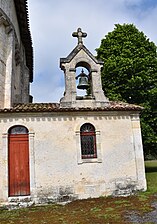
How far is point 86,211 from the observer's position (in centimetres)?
885

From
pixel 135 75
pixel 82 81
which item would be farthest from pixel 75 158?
pixel 135 75

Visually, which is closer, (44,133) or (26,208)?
(26,208)

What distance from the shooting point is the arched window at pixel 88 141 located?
11336mm

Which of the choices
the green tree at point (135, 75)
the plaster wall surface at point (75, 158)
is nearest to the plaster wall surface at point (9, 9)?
the plaster wall surface at point (75, 158)

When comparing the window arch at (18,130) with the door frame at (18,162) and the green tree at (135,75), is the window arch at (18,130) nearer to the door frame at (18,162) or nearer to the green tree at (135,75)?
the door frame at (18,162)

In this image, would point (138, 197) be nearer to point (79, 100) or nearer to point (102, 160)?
point (102, 160)

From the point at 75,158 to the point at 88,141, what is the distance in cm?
97

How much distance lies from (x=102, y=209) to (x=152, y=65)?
12.1 metres

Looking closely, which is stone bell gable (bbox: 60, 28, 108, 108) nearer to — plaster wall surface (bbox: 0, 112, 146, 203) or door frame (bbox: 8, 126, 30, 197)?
plaster wall surface (bbox: 0, 112, 146, 203)

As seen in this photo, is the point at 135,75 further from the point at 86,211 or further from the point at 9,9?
the point at 86,211

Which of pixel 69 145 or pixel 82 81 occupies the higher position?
pixel 82 81

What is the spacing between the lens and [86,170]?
1102cm

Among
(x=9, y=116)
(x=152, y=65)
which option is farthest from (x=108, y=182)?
(x=152, y=65)

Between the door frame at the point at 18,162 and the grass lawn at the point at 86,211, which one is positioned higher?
the door frame at the point at 18,162
